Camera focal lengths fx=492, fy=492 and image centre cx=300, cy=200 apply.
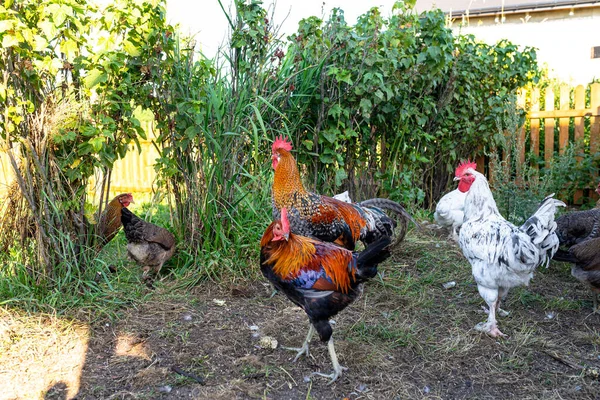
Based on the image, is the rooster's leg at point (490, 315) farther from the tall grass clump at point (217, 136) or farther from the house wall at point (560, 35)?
the house wall at point (560, 35)

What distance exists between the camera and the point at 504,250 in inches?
159

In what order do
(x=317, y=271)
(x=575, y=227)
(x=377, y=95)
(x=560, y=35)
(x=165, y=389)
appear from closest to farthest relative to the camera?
(x=165, y=389) → (x=317, y=271) → (x=575, y=227) → (x=377, y=95) → (x=560, y=35)

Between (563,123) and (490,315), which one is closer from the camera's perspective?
(490,315)

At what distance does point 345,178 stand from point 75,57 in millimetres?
3230

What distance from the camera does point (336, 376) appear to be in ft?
11.0

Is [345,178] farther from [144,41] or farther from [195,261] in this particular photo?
[144,41]

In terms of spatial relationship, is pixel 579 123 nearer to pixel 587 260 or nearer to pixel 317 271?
pixel 587 260

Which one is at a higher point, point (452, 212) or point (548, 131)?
Answer: point (548, 131)

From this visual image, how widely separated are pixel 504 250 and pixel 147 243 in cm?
312

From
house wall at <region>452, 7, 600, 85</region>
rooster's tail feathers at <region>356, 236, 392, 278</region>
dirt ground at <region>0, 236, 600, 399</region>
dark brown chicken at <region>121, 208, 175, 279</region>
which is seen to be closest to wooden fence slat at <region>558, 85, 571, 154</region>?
dirt ground at <region>0, 236, 600, 399</region>

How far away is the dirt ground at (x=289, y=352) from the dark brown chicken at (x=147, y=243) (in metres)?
0.23

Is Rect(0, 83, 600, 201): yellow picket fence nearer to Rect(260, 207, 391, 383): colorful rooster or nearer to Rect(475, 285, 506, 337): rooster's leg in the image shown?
Rect(475, 285, 506, 337): rooster's leg

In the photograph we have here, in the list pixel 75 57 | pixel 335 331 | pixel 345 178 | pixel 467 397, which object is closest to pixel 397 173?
pixel 345 178

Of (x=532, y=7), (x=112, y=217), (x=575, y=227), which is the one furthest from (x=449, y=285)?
(x=532, y=7)
